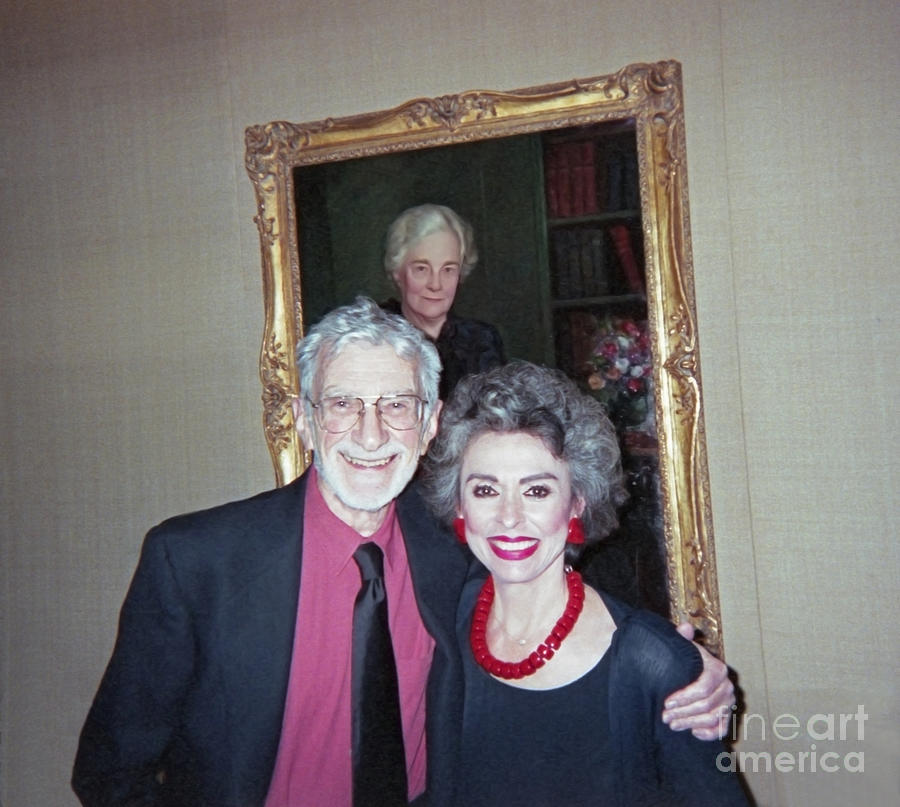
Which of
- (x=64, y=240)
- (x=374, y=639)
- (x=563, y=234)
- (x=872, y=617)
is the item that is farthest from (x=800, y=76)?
(x=64, y=240)

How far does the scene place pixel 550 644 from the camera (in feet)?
4.86

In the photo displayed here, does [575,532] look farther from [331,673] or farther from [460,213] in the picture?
[460,213]

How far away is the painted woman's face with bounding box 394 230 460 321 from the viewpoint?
188 cm

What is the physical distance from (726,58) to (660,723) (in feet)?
4.33

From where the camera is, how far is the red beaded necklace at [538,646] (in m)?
1.48

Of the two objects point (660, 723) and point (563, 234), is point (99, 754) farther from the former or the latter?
point (563, 234)

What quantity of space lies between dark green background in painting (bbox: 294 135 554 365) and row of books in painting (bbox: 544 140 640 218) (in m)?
0.04

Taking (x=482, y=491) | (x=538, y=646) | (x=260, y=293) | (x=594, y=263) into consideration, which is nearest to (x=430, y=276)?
(x=594, y=263)

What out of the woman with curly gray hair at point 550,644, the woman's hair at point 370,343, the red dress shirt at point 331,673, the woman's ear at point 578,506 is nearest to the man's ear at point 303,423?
the woman's hair at point 370,343

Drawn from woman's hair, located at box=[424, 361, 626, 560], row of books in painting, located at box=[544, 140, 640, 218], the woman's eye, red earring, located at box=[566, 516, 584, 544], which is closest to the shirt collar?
woman's hair, located at box=[424, 361, 626, 560]

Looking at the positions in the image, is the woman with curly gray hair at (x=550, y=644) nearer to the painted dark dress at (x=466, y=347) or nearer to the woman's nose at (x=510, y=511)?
the woman's nose at (x=510, y=511)

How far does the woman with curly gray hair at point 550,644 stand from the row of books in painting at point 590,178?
500 mm

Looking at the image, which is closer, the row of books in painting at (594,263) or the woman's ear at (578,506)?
the woman's ear at (578,506)

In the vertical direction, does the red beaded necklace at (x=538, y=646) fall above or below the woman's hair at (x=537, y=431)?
below
